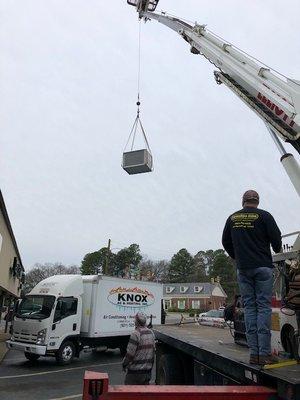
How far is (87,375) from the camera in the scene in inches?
132

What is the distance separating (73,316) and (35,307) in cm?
134

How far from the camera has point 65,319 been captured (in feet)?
50.5

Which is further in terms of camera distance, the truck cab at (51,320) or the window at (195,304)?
the window at (195,304)

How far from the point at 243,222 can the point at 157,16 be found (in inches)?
384

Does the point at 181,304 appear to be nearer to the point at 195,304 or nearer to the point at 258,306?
the point at 195,304

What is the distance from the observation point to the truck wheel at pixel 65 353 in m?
15.0

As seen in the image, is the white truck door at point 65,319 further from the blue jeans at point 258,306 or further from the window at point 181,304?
the window at point 181,304

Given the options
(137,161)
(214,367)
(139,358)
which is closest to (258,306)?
(214,367)

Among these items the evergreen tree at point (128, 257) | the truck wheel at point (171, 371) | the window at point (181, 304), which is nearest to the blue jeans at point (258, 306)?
the truck wheel at point (171, 371)

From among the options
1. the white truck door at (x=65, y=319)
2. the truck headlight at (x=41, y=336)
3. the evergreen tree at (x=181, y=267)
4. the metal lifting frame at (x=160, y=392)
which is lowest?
the metal lifting frame at (x=160, y=392)

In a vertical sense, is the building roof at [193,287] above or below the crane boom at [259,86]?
above

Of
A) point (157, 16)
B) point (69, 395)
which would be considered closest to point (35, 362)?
point (69, 395)

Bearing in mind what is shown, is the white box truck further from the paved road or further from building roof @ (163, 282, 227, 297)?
building roof @ (163, 282, 227, 297)

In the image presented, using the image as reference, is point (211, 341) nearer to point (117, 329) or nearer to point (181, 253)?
point (117, 329)
